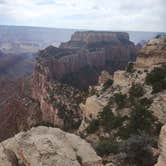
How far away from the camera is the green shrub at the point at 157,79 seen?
38.0 m

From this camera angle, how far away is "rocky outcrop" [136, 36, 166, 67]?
4809cm

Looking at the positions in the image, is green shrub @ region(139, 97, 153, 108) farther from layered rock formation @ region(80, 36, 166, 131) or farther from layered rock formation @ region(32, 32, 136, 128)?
layered rock formation @ region(32, 32, 136, 128)

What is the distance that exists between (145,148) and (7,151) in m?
7.48

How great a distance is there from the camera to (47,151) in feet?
60.0

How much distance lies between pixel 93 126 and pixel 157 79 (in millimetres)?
8554

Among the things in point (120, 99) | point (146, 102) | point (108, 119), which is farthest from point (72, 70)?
point (146, 102)

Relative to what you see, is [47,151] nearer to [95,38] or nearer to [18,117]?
[18,117]

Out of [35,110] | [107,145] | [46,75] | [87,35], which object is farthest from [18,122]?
[87,35]

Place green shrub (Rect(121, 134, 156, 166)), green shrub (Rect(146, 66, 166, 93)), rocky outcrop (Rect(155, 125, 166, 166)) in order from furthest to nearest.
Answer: green shrub (Rect(146, 66, 166, 93)) < green shrub (Rect(121, 134, 156, 166)) < rocky outcrop (Rect(155, 125, 166, 166))

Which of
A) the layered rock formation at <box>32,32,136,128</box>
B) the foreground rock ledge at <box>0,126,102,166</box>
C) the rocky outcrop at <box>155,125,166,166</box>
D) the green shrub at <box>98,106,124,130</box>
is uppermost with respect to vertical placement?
the rocky outcrop at <box>155,125,166,166</box>

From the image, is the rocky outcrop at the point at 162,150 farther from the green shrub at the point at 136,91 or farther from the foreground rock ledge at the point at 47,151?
the green shrub at the point at 136,91

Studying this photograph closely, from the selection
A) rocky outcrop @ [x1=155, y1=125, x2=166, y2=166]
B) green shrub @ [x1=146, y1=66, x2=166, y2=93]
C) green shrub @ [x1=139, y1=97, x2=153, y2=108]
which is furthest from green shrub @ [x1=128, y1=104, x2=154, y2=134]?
rocky outcrop @ [x1=155, y1=125, x2=166, y2=166]

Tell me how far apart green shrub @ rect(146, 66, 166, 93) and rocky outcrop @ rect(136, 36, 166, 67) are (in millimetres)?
5438

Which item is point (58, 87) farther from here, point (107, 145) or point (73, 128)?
point (107, 145)
